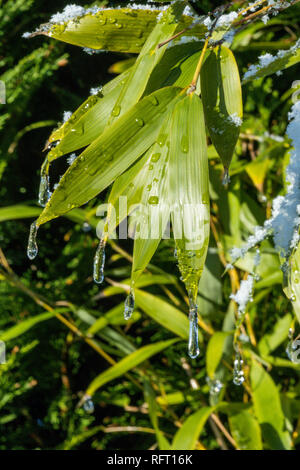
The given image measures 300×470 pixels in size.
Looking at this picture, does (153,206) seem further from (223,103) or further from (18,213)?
(18,213)

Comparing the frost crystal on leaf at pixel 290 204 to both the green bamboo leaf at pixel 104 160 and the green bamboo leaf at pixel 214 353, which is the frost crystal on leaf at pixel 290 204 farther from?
the green bamboo leaf at pixel 214 353

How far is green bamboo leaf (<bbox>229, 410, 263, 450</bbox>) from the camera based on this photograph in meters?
0.75

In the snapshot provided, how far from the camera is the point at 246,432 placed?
750 millimetres

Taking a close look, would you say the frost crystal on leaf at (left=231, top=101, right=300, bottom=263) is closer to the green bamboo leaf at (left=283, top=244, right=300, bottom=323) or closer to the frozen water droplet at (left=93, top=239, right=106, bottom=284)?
the green bamboo leaf at (left=283, top=244, right=300, bottom=323)

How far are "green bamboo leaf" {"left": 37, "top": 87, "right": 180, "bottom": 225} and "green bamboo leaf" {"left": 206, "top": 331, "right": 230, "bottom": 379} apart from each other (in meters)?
0.51

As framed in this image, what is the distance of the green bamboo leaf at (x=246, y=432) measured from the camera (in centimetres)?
75

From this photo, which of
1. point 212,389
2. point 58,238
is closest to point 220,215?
point 212,389

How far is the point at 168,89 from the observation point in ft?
1.15

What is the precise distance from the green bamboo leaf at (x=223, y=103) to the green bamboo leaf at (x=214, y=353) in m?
0.47

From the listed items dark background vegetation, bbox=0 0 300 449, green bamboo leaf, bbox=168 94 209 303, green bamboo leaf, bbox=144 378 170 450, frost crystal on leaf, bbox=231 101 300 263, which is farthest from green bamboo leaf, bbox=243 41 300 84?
green bamboo leaf, bbox=144 378 170 450

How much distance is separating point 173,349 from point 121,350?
143 millimetres

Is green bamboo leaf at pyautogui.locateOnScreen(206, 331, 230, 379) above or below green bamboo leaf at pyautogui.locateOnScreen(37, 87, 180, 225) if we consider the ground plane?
below

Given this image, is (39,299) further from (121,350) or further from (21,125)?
(21,125)

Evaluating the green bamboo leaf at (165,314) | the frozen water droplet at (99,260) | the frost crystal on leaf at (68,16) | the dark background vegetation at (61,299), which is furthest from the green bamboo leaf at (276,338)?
the frost crystal on leaf at (68,16)
